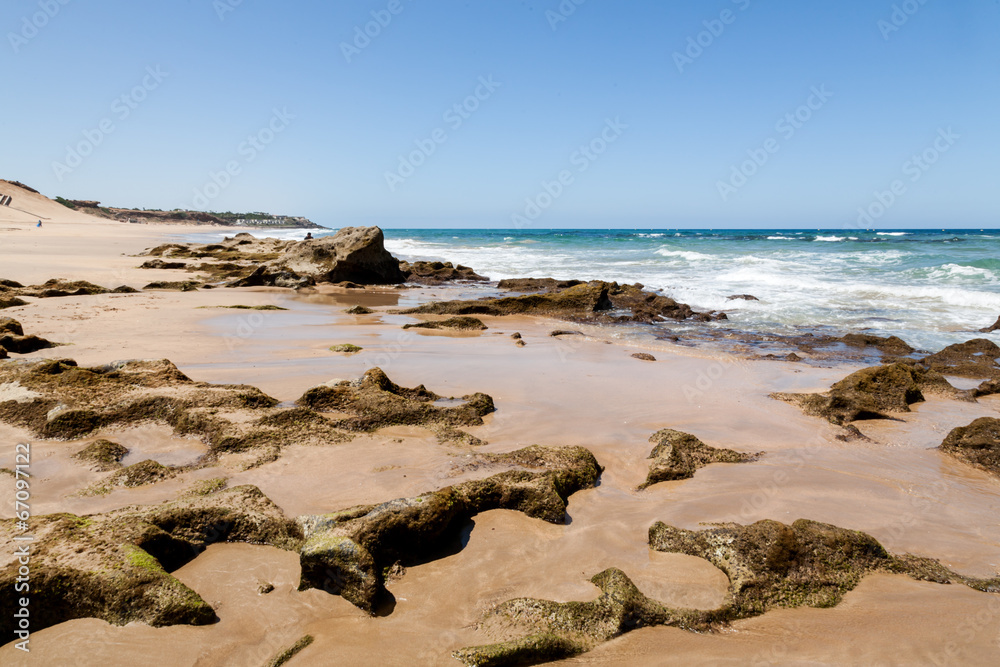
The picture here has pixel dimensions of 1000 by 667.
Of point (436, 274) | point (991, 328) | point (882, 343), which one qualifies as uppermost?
point (436, 274)

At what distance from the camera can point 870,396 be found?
6113 millimetres

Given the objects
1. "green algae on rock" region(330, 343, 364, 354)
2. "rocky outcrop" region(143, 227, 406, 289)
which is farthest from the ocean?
"green algae on rock" region(330, 343, 364, 354)

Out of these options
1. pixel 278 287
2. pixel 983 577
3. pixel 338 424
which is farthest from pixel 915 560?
pixel 278 287

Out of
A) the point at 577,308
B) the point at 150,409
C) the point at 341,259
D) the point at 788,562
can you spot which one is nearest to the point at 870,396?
the point at 788,562

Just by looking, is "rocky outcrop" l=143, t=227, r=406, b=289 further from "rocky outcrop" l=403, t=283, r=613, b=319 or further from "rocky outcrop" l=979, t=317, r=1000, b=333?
"rocky outcrop" l=979, t=317, r=1000, b=333

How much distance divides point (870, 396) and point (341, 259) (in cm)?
1527

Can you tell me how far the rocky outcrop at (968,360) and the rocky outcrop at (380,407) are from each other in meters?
7.48

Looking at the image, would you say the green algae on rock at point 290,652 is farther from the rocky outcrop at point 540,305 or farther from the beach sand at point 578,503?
the rocky outcrop at point 540,305

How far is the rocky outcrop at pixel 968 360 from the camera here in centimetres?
823

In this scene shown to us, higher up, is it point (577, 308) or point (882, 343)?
point (577, 308)

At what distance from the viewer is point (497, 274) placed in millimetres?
24969

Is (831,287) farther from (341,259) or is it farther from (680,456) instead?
(680,456)

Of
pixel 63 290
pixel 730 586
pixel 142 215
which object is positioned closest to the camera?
pixel 730 586

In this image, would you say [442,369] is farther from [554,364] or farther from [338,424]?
[338,424]
